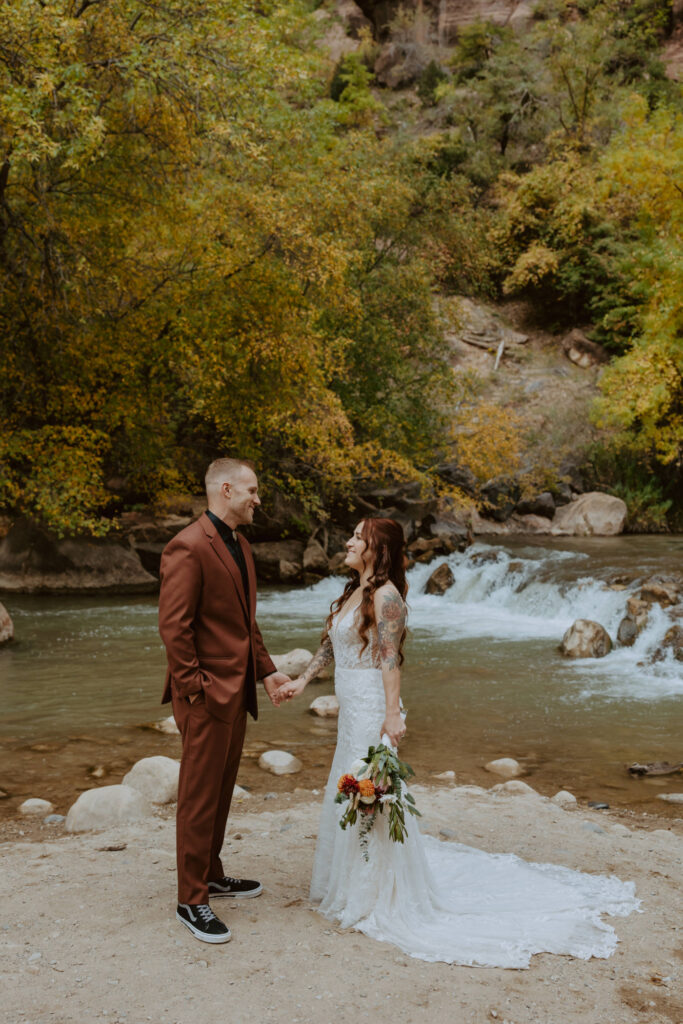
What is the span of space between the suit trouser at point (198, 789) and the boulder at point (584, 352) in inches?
1078

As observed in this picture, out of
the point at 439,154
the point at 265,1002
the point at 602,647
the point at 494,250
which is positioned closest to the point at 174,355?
the point at 602,647

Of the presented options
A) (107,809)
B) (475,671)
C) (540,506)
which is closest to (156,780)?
(107,809)

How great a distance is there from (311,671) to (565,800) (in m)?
2.89

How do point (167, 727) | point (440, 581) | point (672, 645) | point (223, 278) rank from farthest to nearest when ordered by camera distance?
point (440, 581), point (223, 278), point (672, 645), point (167, 727)

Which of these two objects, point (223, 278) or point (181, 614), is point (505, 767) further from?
point (223, 278)

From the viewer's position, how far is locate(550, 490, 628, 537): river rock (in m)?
21.6

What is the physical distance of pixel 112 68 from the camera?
1252cm

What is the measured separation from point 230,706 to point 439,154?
1279 inches

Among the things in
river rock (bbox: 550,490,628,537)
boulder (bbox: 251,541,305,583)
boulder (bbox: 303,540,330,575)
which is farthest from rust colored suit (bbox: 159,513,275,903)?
river rock (bbox: 550,490,628,537)

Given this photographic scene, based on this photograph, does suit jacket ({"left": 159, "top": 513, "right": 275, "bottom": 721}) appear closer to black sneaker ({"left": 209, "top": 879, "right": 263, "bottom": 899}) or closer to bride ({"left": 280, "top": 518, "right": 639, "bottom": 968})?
bride ({"left": 280, "top": 518, "right": 639, "bottom": 968})

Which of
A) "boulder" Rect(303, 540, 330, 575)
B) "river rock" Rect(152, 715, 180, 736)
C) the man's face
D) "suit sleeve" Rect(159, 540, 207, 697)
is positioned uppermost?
the man's face

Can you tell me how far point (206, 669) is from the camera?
3.60m

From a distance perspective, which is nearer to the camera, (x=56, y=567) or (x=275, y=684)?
(x=275, y=684)

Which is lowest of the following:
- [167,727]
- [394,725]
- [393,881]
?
[167,727]
